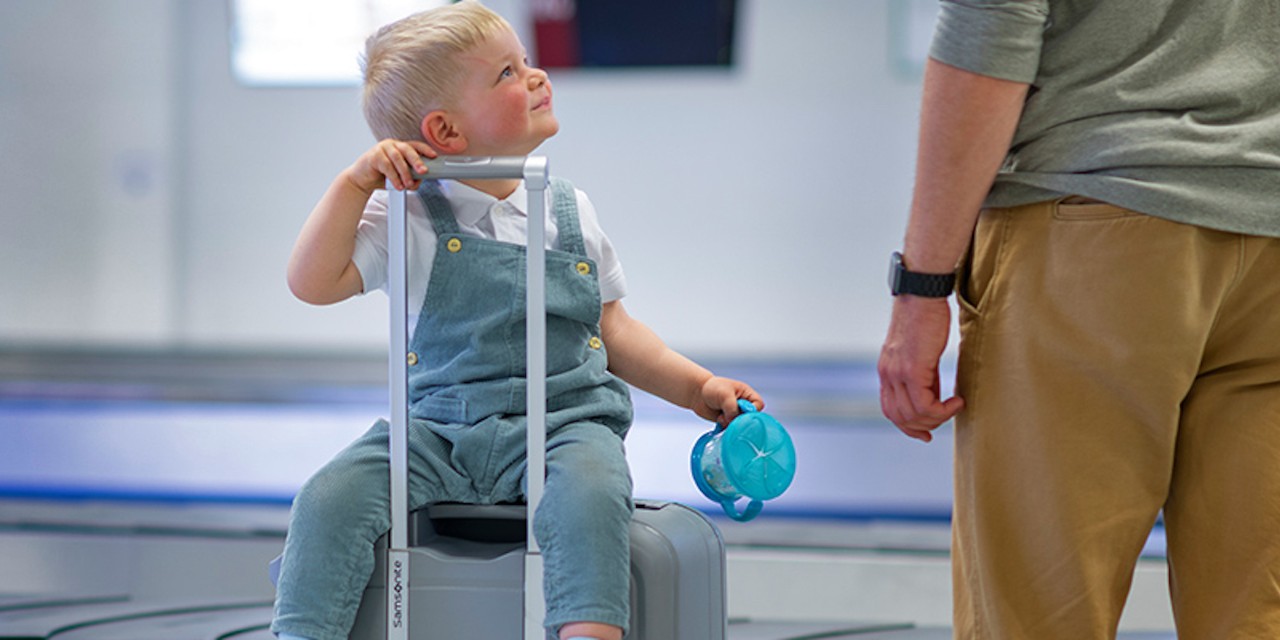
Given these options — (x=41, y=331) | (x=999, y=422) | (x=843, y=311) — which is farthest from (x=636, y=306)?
(x=999, y=422)

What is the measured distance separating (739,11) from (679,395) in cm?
538

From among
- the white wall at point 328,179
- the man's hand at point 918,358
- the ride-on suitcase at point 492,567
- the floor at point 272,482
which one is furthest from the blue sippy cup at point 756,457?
the white wall at point 328,179

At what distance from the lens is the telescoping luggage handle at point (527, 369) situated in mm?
1418

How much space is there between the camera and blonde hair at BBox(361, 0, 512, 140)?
63.7 inches

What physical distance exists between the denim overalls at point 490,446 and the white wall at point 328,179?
5288 millimetres

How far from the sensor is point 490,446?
1.52 m

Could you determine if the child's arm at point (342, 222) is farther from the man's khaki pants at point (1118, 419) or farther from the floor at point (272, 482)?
the floor at point (272, 482)

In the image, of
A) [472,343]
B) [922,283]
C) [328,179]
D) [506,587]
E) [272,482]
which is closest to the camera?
[922,283]

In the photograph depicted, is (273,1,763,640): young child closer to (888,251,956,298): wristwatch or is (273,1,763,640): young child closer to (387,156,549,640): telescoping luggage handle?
(387,156,549,640): telescoping luggage handle

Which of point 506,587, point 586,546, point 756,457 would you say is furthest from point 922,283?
point 506,587

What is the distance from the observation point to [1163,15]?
1.21 meters

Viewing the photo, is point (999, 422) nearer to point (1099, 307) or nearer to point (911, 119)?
point (1099, 307)

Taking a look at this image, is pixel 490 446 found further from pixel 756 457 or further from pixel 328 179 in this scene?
pixel 328 179

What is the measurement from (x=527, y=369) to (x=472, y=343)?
125 mm
